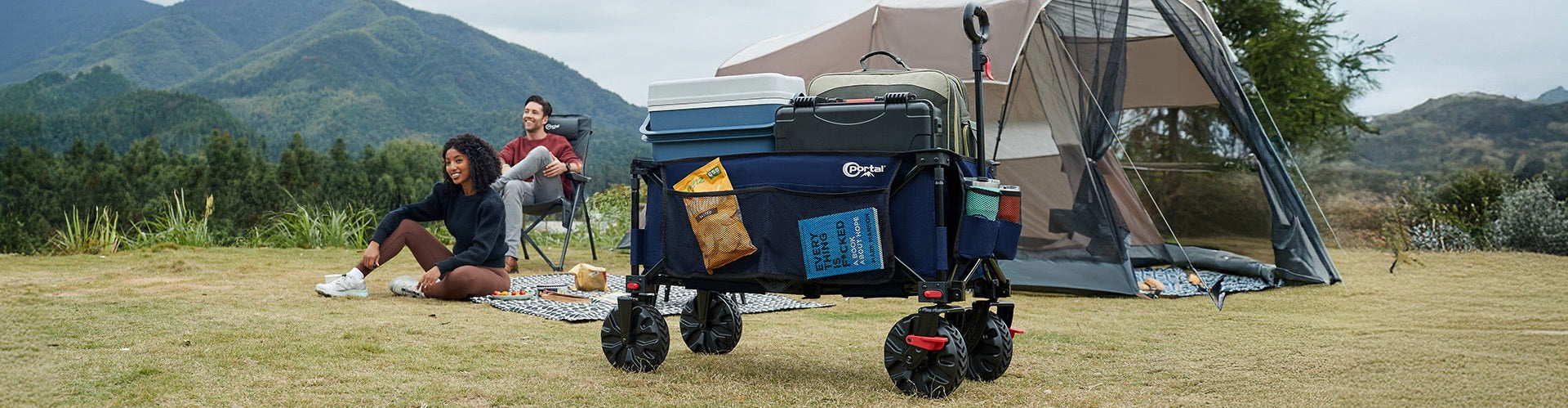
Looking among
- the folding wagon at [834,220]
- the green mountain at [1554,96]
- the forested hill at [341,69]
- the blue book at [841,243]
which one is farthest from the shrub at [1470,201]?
the forested hill at [341,69]

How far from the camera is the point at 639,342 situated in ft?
8.60

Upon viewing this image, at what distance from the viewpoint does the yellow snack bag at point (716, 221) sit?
246 cm

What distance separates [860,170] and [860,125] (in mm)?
117

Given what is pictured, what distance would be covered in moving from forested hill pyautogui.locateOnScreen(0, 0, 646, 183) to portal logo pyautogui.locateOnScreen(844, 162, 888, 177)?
3175 centimetres

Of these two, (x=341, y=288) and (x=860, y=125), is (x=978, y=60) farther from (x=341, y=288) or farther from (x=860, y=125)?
(x=341, y=288)

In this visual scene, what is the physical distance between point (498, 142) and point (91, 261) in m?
32.5

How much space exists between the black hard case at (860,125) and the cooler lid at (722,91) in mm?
78

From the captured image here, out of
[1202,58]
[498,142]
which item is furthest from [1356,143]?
[498,142]

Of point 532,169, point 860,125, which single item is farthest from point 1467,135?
point 860,125

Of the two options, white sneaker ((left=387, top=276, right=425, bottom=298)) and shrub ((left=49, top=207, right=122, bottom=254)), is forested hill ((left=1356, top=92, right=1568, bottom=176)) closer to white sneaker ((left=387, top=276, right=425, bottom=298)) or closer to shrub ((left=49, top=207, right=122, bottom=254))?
white sneaker ((left=387, top=276, right=425, bottom=298))

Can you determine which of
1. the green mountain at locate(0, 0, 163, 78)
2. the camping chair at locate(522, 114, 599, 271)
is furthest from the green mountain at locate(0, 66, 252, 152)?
the camping chair at locate(522, 114, 599, 271)

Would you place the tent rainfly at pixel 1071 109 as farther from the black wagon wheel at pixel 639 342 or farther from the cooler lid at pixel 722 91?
the black wagon wheel at pixel 639 342

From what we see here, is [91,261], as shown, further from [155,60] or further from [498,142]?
[155,60]

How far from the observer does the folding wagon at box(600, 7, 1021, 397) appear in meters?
2.35
